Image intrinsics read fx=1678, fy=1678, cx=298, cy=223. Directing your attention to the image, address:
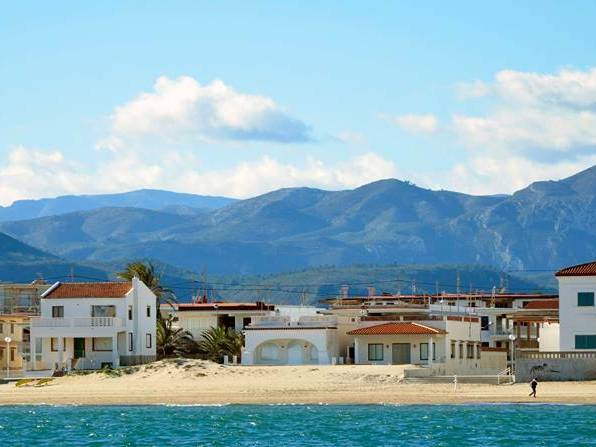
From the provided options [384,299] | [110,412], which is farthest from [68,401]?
[384,299]

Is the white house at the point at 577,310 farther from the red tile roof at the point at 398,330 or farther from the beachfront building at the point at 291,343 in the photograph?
the beachfront building at the point at 291,343

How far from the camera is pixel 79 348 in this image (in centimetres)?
10506

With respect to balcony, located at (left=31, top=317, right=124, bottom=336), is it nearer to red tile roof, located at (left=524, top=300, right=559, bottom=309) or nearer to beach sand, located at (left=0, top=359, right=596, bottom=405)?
beach sand, located at (left=0, top=359, right=596, bottom=405)

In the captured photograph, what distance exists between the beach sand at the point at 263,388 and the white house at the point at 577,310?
9246 mm

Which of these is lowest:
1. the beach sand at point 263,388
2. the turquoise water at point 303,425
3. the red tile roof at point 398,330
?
the turquoise water at point 303,425

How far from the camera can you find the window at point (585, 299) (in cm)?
9775

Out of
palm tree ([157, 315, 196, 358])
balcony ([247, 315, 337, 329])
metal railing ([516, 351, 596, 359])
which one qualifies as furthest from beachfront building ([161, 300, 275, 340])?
metal railing ([516, 351, 596, 359])

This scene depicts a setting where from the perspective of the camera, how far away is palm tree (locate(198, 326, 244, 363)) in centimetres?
11031

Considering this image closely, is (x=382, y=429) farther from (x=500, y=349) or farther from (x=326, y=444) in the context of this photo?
(x=500, y=349)

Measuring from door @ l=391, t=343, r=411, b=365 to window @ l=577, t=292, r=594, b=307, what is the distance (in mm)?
12107

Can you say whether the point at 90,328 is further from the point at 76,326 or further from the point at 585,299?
the point at 585,299

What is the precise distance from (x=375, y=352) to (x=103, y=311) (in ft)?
56.8

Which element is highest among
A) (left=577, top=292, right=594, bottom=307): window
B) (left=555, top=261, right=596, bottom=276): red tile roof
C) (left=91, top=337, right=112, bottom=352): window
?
(left=555, top=261, right=596, bottom=276): red tile roof

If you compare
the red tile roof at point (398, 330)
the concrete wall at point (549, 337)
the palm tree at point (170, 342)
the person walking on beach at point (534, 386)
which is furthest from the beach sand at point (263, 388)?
the concrete wall at point (549, 337)
